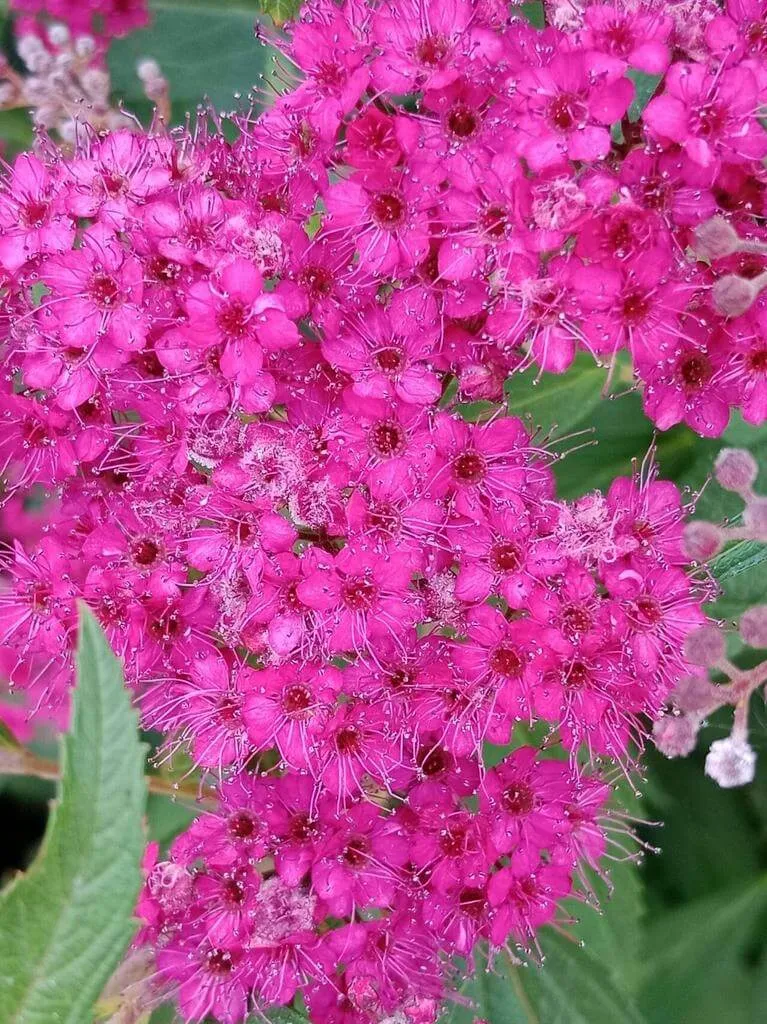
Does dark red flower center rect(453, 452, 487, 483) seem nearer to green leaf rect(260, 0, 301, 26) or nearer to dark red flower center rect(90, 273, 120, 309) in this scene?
dark red flower center rect(90, 273, 120, 309)

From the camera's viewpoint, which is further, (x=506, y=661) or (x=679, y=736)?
(x=506, y=661)

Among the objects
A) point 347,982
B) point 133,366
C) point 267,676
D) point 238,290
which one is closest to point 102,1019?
point 347,982

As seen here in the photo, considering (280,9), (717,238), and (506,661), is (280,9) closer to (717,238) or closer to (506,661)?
(717,238)

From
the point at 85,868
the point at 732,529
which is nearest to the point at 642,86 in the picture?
the point at 732,529

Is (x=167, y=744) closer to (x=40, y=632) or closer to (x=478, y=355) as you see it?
(x=40, y=632)

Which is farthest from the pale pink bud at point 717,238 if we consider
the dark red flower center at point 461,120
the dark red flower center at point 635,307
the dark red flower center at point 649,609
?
the dark red flower center at point 649,609

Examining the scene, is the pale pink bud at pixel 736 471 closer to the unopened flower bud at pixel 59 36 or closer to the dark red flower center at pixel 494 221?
the dark red flower center at pixel 494 221

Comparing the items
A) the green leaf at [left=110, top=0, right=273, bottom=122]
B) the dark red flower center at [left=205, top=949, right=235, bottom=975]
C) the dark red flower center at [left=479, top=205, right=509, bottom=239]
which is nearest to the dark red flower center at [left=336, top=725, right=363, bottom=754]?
the dark red flower center at [left=205, top=949, right=235, bottom=975]
